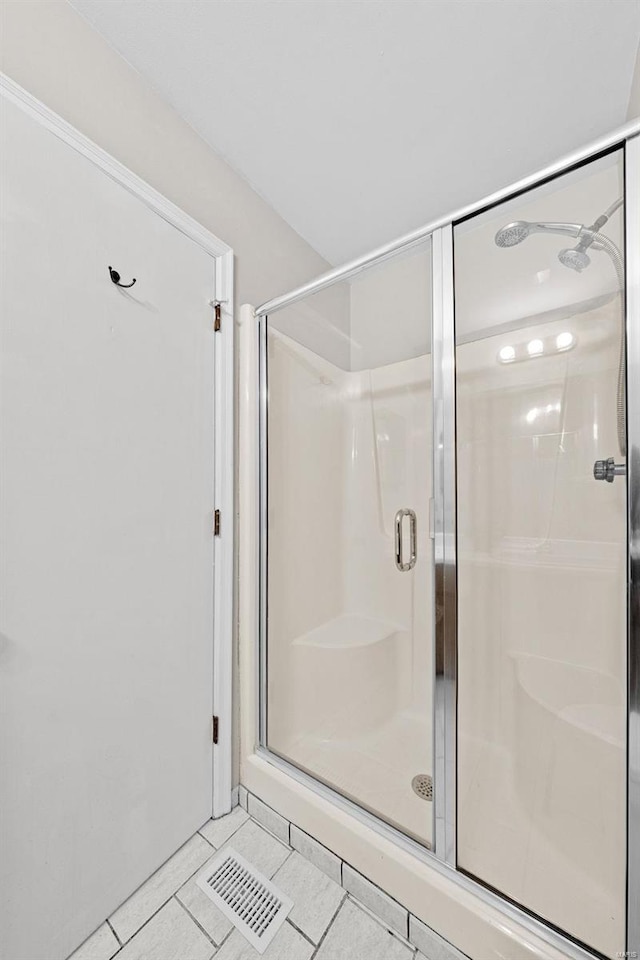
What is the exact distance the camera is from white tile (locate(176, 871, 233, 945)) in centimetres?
109

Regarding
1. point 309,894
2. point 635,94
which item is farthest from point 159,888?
point 635,94

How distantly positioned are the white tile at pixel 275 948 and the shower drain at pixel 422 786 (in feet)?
1.66

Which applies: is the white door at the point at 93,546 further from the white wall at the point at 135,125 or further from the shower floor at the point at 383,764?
the shower floor at the point at 383,764

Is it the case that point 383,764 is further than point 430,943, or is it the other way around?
point 383,764

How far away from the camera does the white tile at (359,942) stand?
3.41 feet

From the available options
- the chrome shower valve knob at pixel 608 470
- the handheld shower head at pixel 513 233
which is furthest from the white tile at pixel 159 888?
the handheld shower head at pixel 513 233

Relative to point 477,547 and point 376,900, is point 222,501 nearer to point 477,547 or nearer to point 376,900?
point 477,547

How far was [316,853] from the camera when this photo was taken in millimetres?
1289

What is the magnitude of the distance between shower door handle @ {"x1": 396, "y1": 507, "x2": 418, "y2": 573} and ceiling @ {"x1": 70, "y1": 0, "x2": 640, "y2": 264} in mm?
1401

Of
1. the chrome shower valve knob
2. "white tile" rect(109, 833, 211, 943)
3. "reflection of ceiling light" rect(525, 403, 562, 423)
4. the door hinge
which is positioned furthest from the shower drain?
the door hinge

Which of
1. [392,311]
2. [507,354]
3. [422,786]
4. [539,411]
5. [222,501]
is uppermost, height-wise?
[392,311]

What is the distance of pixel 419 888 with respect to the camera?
108 centimetres

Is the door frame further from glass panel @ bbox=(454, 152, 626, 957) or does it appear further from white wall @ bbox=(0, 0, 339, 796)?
glass panel @ bbox=(454, 152, 626, 957)

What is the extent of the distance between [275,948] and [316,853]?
0.84ft
